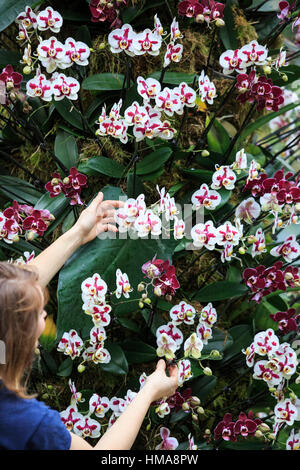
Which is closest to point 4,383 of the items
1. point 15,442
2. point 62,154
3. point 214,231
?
point 15,442

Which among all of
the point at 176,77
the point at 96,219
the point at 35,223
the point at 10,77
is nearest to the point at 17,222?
the point at 35,223

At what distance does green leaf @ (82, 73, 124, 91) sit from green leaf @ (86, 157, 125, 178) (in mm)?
173

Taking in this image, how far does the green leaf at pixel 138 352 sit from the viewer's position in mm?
1244

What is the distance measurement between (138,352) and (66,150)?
0.52 m

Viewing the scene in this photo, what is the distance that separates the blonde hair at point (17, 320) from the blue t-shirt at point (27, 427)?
2 centimetres

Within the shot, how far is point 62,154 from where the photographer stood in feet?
4.29

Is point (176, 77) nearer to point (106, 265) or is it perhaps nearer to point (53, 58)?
point (53, 58)

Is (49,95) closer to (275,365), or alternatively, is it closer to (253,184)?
(253,184)

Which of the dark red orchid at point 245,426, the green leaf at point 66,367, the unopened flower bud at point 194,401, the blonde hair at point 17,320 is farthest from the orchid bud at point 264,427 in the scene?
the blonde hair at point 17,320

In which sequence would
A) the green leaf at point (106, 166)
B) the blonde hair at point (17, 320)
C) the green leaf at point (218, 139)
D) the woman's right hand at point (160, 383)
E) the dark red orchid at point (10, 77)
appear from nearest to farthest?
1. the blonde hair at point (17, 320)
2. the woman's right hand at point (160, 383)
3. the dark red orchid at point (10, 77)
4. the green leaf at point (106, 166)
5. the green leaf at point (218, 139)

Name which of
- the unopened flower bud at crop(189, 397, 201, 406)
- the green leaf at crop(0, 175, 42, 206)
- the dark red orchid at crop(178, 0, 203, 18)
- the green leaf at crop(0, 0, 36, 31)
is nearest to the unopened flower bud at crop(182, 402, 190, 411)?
the unopened flower bud at crop(189, 397, 201, 406)

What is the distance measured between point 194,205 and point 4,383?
0.60m

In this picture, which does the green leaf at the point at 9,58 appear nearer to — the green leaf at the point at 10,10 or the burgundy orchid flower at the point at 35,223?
the green leaf at the point at 10,10

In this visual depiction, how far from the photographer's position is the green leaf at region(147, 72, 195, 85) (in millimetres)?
1286
